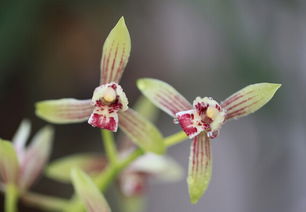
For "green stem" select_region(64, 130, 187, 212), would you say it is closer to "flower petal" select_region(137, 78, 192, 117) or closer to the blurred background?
"flower petal" select_region(137, 78, 192, 117)

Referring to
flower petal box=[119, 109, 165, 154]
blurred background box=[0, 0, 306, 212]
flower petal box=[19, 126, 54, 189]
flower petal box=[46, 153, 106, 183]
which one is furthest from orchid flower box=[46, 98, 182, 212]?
blurred background box=[0, 0, 306, 212]

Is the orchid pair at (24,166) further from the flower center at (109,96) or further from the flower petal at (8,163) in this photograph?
the flower center at (109,96)

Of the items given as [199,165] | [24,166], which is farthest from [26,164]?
[199,165]

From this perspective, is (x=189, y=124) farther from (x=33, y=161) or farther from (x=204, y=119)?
(x=33, y=161)

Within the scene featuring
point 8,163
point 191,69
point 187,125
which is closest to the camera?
point 187,125

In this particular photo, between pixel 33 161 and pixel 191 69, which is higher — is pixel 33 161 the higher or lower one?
the lower one

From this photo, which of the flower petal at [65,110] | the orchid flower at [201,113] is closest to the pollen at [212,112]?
the orchid flower at [201,113]
